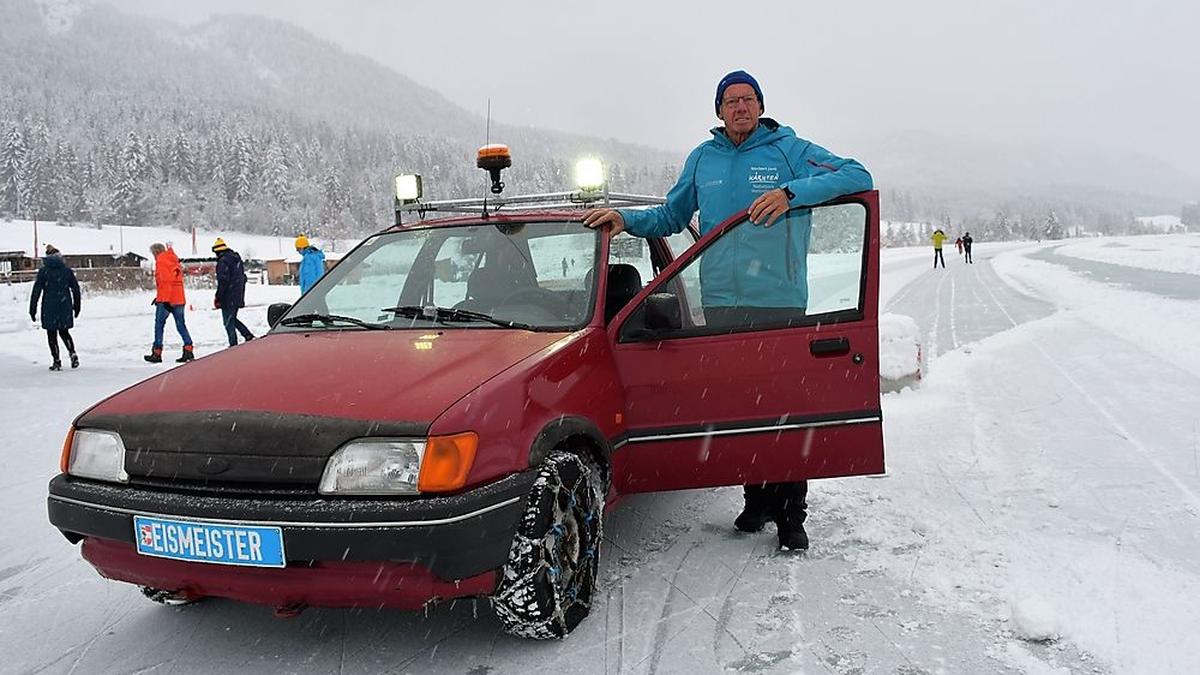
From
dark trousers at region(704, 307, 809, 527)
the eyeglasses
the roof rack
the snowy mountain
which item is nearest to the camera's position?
dark trousers at region(704, 307, 809, 527)

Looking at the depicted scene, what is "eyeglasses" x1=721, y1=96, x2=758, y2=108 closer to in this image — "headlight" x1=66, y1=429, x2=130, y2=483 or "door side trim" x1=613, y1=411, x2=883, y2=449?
"door side trim" x1=613, y1=411, x2=883, y2=449

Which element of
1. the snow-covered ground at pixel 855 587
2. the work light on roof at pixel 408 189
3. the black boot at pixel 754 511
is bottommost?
the snow-covered ground at pixel 855 587

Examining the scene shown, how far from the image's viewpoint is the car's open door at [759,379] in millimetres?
3369

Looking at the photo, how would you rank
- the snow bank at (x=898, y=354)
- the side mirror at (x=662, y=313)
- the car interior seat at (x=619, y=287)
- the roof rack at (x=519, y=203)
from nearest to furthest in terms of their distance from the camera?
the side mirror at (x=662, y=313)
the car interior seat at (x=619, y=287)
the roof rack at (x=519, y=203)
the snow bank at (x=898, y=354)

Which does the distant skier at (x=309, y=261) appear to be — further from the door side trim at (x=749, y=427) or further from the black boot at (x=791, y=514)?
the black boot at (x=791, y=514)

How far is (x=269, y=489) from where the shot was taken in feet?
8.11

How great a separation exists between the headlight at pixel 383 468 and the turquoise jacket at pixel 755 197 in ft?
5.37

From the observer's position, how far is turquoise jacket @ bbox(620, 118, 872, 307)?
11.4 ft

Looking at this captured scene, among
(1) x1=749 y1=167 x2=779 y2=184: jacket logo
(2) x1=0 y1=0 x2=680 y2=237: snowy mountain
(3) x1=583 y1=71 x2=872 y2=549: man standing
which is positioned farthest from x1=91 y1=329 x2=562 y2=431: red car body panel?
(2) x1=0 y1=0 x2=680 y2=237: snowy mountain

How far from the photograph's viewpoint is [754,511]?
395 cm

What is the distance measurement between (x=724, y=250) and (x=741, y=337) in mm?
449

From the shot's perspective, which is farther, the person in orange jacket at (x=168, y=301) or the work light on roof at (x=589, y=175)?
the person in orange jacket at (x=168, y=301)

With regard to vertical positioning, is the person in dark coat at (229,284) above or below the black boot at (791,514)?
above

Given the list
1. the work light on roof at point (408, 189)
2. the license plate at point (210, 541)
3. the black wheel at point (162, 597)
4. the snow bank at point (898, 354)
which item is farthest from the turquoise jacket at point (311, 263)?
the license plate at point (210, 541)
